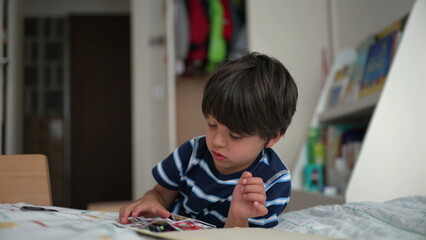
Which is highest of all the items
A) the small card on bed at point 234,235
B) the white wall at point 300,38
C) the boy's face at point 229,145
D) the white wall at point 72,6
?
the white wall at point 72,6

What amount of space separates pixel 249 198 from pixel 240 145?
6.8 inches

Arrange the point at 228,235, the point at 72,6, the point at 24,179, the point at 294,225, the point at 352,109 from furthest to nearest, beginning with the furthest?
the point at 72,6
the point at 352,109
the point at 24,179
the point at 294,225
the point at 228,235

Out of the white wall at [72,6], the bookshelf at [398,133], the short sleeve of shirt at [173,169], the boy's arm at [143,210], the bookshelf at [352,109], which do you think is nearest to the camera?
the boy's arm at [143,210]

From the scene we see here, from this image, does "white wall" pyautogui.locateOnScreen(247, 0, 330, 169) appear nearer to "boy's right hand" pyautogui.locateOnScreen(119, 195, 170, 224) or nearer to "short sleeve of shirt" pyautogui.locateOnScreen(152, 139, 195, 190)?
"short sleeve of shirt" pyautogui.locateOnScreen(152, 139, 195, 190)

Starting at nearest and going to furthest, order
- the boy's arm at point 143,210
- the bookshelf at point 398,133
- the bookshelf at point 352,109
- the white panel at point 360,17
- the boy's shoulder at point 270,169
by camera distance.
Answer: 1. the boy's arm at point 143,210
2. the boy's shoulder at point 270,169
3. the bookshelf at point 398,133
4. the bookshelf at point 352,109
5. the white panel at point 360,17

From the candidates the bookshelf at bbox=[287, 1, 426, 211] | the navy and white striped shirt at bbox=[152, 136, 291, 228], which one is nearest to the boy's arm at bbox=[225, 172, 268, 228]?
the navy and white striped shirt at bbox=[152, 136, 291, 228]

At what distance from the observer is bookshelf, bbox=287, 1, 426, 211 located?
1562mm

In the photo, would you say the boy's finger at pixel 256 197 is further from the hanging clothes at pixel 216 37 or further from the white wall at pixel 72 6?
the white wall at pixel 72 6

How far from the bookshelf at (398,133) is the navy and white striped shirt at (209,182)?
0.66m

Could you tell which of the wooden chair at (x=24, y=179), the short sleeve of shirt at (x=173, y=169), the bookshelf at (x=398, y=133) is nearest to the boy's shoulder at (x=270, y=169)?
the short sleeve of shirt at (x=173, y=169)

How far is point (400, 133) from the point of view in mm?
1604

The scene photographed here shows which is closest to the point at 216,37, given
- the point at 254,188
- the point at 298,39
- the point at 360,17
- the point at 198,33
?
the point at 198,33

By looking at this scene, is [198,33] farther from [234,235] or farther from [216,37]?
[234,235]

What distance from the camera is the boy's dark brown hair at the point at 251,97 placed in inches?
35.3
